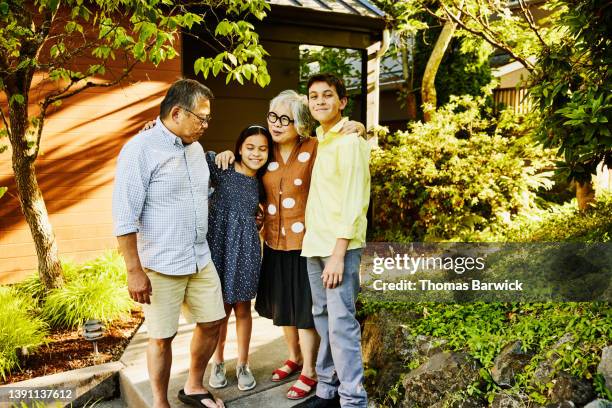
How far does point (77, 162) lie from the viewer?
5.71m

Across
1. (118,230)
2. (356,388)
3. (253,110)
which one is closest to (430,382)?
(356,388)

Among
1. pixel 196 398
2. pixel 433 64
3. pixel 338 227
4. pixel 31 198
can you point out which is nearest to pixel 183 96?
pixel 338 227

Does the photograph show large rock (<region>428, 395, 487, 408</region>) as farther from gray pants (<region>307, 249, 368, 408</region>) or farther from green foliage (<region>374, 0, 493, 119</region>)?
green foliage (<region>374, 0, 493, 119</region>)

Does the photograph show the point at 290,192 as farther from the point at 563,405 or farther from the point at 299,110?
the point at 563,405

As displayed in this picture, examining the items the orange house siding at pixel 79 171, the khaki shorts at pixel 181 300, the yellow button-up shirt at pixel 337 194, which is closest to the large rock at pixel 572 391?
the yellow button-up shirt at pixel 337 194

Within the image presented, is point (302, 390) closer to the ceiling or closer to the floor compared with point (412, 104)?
closer to the floor

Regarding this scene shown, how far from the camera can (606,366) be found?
2645mm

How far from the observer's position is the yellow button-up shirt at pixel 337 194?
273 cm

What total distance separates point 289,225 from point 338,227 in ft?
1.47

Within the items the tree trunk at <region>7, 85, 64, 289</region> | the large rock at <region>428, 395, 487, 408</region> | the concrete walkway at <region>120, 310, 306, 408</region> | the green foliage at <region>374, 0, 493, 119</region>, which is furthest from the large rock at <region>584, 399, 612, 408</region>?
the green foliage at <region>374, 0, 493, 119</region>

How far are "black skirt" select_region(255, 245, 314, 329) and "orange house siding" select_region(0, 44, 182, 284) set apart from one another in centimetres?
332

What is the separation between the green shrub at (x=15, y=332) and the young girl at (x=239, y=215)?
5.55 feet

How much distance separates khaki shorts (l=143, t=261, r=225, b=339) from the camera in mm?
2764

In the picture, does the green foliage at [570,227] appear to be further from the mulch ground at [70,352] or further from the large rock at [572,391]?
the mulch ground at [70,352]
